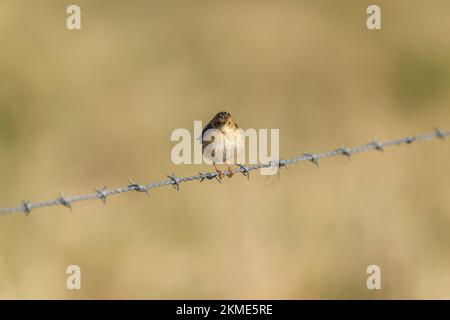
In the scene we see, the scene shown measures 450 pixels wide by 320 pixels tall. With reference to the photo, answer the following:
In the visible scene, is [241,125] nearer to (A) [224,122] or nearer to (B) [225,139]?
(A) [224,122]

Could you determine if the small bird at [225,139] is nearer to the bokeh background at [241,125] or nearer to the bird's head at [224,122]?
the bird's head at [224,122]

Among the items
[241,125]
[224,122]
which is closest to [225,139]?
[224,122]

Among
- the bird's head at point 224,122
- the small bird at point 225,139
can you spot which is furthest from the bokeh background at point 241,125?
the bird's head at point 224,122

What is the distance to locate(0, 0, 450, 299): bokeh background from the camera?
33.2ft

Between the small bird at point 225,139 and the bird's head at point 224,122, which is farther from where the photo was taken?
the bird's head at point 224,122

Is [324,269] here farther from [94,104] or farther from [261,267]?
[94,104]

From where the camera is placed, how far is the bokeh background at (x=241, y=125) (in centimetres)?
1013

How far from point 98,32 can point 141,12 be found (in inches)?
49.4

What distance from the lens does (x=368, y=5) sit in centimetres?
1622

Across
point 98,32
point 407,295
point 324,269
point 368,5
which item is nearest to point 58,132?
point 98,32

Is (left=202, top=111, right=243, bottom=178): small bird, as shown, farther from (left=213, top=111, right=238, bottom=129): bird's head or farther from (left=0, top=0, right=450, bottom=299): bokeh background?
(left=0, top=0, right=450, bottom=299): bokeh background

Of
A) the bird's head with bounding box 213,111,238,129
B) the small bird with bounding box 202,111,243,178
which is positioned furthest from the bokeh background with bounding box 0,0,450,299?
the bird's head with bounding box 213,111,238,129

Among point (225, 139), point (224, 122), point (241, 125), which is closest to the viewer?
point (225, 139)

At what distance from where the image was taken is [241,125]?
41.3 ft
